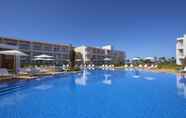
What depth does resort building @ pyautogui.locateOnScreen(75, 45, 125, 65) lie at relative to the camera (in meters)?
50.9

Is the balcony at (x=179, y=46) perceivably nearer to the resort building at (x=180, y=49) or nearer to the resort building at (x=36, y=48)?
the resort building at (x=180, y=49)

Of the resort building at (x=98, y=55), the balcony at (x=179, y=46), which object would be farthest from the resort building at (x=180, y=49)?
the resort building at (x=98, y=55)

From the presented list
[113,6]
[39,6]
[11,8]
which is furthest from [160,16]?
[11,8]

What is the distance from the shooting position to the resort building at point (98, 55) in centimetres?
5091

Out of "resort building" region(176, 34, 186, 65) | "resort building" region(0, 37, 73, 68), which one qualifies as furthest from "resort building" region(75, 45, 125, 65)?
"resort building" region(176, 34, 186, 65)

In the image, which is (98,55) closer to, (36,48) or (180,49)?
(36,48)

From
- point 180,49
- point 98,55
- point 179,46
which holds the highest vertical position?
point 179,46

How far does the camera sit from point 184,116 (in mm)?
5094

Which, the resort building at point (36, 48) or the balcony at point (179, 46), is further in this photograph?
the resort building at point (36, 48)

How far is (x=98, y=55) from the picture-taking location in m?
54.9

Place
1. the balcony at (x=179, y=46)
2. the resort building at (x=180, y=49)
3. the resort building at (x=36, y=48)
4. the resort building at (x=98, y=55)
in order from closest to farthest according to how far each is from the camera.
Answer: the resort building at (x=180, y=49) → the balcony at (x=179, y=46) → the resort building at (x=36, y=48) → the resort building at (x=98, y=55)

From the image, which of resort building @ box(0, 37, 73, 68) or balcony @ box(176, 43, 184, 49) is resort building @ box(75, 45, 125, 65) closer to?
resort building @ box(0, 37, 73, 68)

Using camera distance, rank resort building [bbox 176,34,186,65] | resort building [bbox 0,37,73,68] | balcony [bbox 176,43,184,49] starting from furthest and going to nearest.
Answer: resort building [bbox 0,37,73,68] < balcony [bbox 176,43,184,49] < resort building [bbox 176,34,186,65]

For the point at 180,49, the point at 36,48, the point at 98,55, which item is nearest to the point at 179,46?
the point at 180,49
